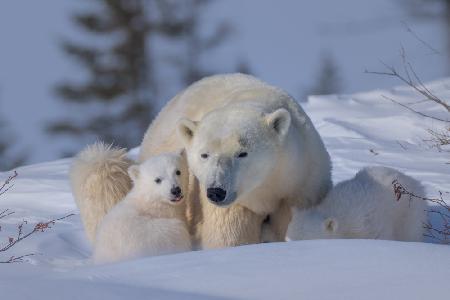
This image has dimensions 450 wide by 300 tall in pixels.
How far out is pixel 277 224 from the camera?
6148 mm

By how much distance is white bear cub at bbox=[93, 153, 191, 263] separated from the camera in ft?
19.2

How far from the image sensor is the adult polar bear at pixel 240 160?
5.52m

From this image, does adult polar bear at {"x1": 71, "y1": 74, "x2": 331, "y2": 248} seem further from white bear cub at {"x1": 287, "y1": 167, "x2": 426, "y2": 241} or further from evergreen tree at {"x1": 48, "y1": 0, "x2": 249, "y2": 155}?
evergreen tree at {"x1": 48, "y1": 0, "x2": 249, "y2": 155}

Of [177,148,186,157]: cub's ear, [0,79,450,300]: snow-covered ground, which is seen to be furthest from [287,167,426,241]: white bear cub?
[0,79,450,300]: snow-covered ground

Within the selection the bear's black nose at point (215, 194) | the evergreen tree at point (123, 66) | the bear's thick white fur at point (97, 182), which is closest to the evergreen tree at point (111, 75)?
the evergreen tree at point (123, 66)

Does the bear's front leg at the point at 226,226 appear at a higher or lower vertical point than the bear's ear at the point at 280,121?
lower

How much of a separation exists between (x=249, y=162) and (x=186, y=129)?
0.53m

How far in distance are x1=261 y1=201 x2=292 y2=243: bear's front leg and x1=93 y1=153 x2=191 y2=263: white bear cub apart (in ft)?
1.73

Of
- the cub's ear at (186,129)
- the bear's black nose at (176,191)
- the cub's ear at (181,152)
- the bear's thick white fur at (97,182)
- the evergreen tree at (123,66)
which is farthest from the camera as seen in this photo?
the evergreen tree at (123,66)

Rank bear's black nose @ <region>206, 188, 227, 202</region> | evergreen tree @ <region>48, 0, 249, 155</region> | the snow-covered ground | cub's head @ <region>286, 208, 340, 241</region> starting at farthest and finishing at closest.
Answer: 1. evergreen tree @ <region>48, 0, 249, 155</region>
2. cub's head @ <region>286, 208, 340, 241</region>
3. bear's black nose @ <region>206, 188, 227, 202</region>
4. the snow-covered ground

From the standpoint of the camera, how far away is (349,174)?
8391mm

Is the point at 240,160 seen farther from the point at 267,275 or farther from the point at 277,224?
the point at 267,275

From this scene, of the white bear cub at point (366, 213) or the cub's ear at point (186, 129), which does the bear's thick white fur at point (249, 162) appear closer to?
the cub's ear at point (186, 129)

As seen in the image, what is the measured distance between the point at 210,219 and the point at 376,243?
1.80 metres
